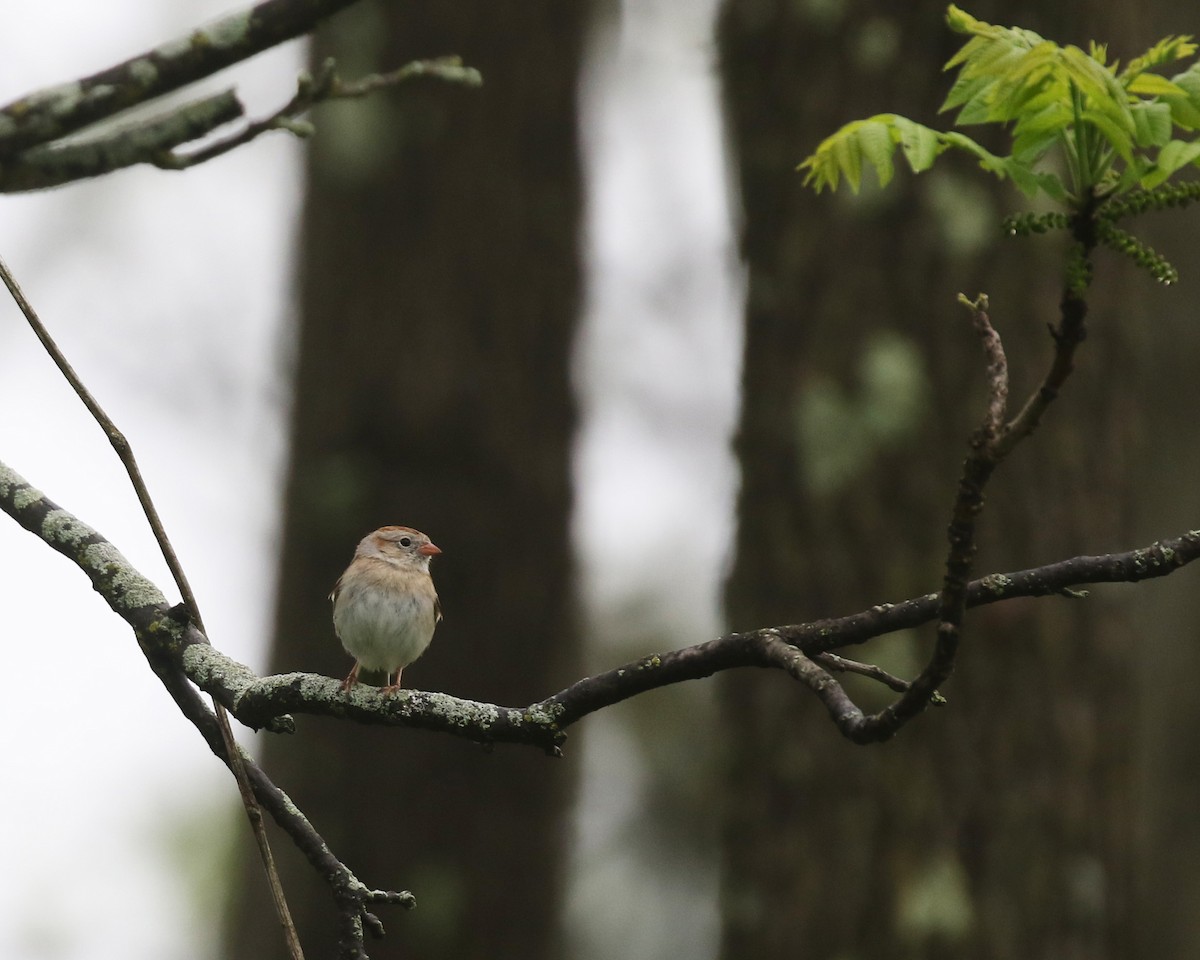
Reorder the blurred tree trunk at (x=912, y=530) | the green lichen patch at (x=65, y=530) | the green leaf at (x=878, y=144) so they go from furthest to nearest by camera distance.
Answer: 1. the blurred tree trunk at (x=912, y=530)
2. the green lichen patch at (x=65, y=530)
3. the green leaf at (x=878, y=144)

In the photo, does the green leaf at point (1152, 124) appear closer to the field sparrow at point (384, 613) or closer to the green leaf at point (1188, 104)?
the green leaf at point (1188, 104)

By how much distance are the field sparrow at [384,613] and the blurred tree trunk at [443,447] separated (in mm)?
1257

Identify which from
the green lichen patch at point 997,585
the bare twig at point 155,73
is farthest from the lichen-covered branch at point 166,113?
the green lichen patch at point 997,585

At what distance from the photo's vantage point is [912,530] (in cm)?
554

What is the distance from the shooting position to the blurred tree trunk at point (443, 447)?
21.0 ft

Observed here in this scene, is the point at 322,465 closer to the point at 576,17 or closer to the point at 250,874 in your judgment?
the point at 250,874

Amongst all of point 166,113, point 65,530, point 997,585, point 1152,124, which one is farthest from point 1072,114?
point 65,530

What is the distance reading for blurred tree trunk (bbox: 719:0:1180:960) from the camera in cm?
525

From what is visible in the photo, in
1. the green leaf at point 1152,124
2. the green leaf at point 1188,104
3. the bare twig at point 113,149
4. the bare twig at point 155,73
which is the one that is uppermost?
the green leaf at point 1188,104

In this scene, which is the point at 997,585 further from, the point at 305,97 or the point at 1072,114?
the point at 305,97

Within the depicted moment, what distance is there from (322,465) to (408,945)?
233 centimetres

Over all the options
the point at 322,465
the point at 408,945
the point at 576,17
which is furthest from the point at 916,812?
the point at 576,17

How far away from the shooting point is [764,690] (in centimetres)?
565

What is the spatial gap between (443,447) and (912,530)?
7.73 ft
